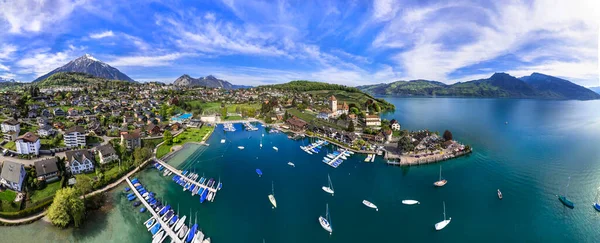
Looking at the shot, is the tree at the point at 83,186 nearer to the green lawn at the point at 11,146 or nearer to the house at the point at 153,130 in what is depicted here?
the green lawn at the point at 11,146

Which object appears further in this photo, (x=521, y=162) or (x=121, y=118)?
(x=121, y=118)

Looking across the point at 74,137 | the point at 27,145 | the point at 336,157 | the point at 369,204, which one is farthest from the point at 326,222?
the point at 74,137

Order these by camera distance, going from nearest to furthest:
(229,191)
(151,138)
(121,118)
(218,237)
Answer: (218,237)
(229,191)
(151,138)
(121,118)

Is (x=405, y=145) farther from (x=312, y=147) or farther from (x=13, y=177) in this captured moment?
(x=13, y=177)

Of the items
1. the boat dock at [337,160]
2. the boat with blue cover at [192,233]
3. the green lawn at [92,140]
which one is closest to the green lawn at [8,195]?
the green lawn at [92,140]

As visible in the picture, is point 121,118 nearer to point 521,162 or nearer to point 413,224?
point 413,224

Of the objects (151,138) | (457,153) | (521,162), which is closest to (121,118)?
(151,138)
